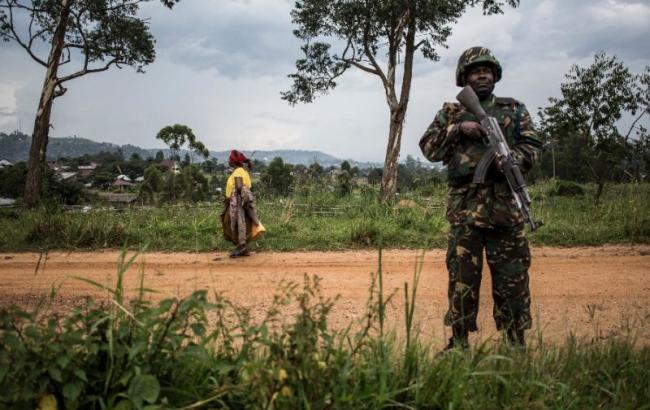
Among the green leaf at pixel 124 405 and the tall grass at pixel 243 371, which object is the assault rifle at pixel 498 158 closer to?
the tall grass at pixel 243 371

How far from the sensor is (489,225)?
3373mm

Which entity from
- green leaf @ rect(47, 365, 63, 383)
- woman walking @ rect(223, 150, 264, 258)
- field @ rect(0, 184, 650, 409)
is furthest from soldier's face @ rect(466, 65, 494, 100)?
woman walking @ rect(223, 150, 264, 258)

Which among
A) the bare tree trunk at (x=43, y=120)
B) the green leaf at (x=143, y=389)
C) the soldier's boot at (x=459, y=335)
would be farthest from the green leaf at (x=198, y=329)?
the bare tree trunk at (x=43, y=120)

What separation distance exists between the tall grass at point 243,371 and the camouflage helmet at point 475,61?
1.95 meters

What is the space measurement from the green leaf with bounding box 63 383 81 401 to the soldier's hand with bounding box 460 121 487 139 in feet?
8.93

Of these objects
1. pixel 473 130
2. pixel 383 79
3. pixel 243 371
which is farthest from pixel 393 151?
pixel 243 371

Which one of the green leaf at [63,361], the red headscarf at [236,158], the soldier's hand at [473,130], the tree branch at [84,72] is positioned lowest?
the green leaf at [63,361]

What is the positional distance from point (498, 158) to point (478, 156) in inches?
7.0

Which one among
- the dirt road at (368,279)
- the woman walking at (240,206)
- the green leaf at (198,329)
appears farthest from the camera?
the woman walking at (240,206)

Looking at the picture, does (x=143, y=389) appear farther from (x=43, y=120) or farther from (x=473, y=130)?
(x=43, y=120)

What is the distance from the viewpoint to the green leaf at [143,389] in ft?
6.07

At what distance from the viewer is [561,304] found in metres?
4.99

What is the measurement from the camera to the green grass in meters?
8.34

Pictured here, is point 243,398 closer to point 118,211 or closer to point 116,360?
point 116,360
